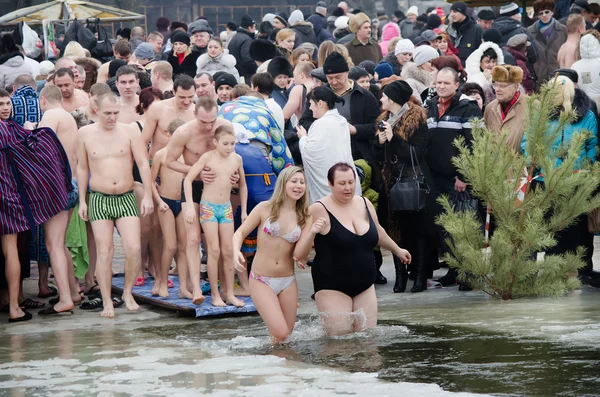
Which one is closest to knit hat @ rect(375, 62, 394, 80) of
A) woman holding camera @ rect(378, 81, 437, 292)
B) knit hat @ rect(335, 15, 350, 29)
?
woman holding camera @ rect(378, 81, 437, 292)

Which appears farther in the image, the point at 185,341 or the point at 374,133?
the point at 374,133

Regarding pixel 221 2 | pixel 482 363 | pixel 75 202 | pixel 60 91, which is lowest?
pixel 482 363

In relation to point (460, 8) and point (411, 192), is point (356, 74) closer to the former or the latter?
point (411, 192)

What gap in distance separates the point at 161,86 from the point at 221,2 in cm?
2963

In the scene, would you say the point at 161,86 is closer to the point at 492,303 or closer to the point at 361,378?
the point at 492,303

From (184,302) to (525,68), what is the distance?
6520 millimetres

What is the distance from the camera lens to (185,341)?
339 inches

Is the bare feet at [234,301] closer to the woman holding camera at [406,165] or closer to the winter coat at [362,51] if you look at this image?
the woman holding camera at [406,165]

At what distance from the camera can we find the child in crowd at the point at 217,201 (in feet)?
32.0

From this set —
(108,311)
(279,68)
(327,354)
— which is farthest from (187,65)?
(327,354)

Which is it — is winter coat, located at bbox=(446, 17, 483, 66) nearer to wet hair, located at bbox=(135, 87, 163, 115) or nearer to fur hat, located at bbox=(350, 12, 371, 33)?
fur hat, located at bbox=(350, 12, 371, 33)

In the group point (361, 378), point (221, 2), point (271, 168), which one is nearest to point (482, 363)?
point (361, 378)

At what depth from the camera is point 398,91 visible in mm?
10273

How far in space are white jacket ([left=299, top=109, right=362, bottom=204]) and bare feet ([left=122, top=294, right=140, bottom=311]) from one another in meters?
1.97
